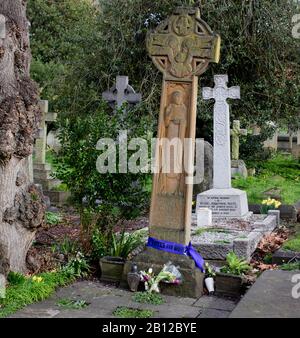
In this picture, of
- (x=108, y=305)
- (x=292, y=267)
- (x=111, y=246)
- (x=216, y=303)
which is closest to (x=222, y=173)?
(x=111, y=246)

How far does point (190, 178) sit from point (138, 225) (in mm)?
3880

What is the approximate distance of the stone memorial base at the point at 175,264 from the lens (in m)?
6.30

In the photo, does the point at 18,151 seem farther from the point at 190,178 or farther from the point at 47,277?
the point at 190,178

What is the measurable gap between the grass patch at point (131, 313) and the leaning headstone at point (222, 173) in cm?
496

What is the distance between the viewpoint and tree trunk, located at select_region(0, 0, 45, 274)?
608cm

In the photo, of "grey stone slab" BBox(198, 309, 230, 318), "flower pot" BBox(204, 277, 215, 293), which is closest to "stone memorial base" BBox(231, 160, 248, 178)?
"flower pot" BBox(204, 277, 215, 293)

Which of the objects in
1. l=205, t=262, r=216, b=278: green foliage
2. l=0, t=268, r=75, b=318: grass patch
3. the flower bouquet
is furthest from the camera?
the flower bouquet

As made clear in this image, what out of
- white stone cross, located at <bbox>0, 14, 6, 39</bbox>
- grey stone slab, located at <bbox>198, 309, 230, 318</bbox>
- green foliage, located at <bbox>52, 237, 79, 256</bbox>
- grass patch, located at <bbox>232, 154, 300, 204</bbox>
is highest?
white stone cross, located at <bbox>0, 14, 6, 39</bbox>

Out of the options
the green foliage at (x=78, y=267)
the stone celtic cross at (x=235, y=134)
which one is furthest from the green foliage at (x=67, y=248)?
the stone celtic cross at (x=235, y=134)

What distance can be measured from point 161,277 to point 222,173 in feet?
16.4

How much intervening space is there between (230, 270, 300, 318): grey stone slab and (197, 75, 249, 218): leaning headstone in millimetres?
4371

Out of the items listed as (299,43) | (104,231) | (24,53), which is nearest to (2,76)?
(24,53)

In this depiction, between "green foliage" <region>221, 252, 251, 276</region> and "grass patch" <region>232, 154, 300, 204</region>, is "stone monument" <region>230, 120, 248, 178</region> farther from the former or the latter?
"green foliage" <region>221, 252, 251, 276</region>

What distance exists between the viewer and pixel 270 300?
5043 millimetres
